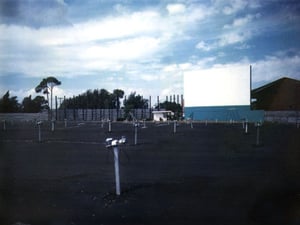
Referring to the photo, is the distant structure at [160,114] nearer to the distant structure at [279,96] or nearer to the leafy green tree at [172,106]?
the leafy green tree at [172,106]

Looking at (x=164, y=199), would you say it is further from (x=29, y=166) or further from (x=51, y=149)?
(x=51, y=149)

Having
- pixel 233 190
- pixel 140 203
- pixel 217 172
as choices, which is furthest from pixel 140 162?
pixel 233 190

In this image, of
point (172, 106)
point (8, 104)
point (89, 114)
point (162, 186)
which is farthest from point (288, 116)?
point (162, 186)

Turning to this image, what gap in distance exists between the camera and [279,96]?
5.28ft

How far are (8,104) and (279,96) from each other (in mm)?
1425

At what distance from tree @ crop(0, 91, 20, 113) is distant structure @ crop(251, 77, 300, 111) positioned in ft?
4.18

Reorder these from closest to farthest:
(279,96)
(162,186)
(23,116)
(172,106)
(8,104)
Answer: (279,96) < (8,104) < (23,116) < (172,106) < (162,186)

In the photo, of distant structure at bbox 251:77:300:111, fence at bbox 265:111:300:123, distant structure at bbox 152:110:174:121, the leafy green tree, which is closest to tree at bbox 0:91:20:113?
the leafy green tree

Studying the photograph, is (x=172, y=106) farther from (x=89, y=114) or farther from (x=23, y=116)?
(x=23, y=116)

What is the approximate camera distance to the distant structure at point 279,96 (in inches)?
61.6

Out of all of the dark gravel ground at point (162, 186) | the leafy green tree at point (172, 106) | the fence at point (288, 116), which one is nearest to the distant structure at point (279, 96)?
the fence at point (288, 116)

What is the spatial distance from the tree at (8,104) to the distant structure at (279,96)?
1.27 metres

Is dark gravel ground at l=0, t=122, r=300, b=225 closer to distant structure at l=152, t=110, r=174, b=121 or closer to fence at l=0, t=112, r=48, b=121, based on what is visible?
fence at l=0, t=112, r=48, b=121

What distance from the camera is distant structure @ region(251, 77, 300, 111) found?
157cm
